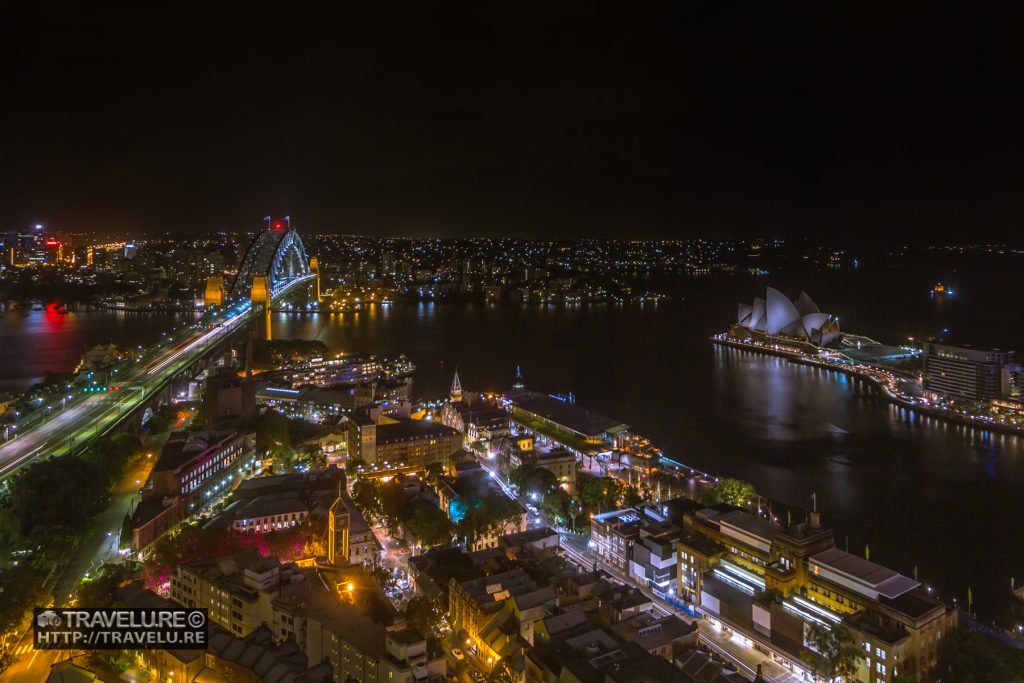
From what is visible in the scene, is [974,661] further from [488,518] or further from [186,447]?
[186,447]

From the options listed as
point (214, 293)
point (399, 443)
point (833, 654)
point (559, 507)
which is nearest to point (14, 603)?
point (559, 507)

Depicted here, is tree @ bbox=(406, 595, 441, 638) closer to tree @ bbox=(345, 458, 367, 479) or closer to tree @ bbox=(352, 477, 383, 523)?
tree @ bbox=(352, 477, 383, 523)

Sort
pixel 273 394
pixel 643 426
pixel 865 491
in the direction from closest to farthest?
1. pixel 865 491
2. pixel 643 426
3. pixel 273 394

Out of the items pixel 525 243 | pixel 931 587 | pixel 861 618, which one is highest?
pixel 525 243

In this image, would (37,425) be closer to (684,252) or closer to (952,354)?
(952,354)

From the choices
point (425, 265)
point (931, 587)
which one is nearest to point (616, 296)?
point (425, 265)

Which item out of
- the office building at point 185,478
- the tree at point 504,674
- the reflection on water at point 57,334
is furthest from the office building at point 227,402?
the tree at point 504,674

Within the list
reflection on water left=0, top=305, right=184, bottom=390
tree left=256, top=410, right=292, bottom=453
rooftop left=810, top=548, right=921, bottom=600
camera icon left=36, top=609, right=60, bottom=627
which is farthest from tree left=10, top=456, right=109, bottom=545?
reflection on water left=0, top=305, right=184, bottom=390
